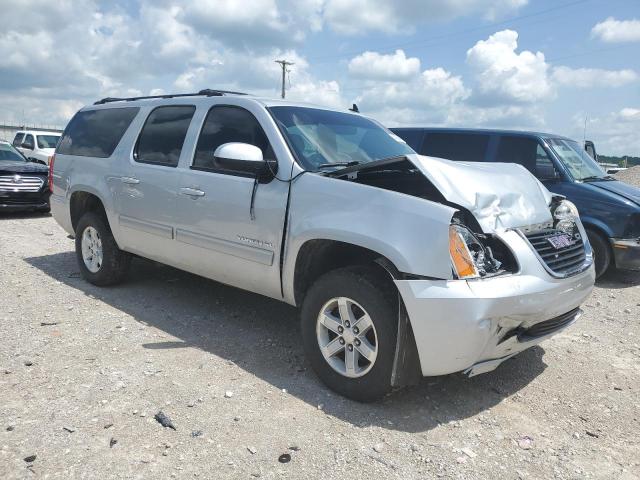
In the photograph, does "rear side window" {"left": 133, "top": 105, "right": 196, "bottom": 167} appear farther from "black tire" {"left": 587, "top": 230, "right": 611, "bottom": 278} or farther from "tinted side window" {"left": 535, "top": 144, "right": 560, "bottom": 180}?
"black tire" {"left": 587, "top": 230, "right": 611, "bottom": 278}

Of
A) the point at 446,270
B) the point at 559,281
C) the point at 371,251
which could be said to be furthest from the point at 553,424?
the point at 371,251

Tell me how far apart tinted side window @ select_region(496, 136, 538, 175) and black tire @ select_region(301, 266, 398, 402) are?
4968 mm

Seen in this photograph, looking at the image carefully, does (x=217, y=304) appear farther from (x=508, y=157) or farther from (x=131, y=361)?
(x=508, y=157)

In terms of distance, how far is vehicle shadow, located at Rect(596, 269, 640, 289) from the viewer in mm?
6848

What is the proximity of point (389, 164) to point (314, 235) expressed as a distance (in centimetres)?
65

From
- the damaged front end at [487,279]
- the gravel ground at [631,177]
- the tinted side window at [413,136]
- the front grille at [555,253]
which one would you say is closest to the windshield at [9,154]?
the tinted side window at [413,136]

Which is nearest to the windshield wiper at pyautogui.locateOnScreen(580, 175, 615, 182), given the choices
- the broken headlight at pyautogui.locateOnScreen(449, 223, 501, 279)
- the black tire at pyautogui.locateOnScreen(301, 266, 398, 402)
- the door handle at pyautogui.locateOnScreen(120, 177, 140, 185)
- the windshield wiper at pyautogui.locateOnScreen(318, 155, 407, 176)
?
the windshield wiper at pyautogui.locateOnScreen(318, 155, 407, 176)

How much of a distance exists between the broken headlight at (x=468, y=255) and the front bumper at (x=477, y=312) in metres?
0.06

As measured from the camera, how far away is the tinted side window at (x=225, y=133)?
13.2 ft

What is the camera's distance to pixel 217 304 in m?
5.16

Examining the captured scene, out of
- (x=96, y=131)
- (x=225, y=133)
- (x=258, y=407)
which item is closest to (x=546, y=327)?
(x=258, y=407)

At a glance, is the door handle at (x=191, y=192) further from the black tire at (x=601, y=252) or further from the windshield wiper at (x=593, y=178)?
the windshield wiper at (x=593, y=178)

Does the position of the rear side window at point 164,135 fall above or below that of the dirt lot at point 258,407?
above

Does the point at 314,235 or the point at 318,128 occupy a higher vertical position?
the point at 318,128
